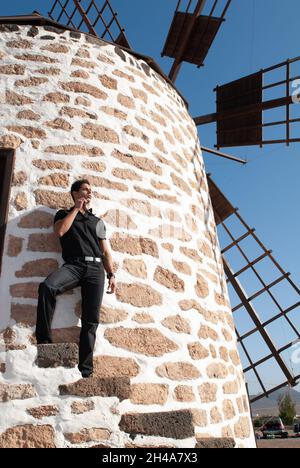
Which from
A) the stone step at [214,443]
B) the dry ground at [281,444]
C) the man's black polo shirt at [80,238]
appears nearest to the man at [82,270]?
the man's black polo shirt at [80,238]

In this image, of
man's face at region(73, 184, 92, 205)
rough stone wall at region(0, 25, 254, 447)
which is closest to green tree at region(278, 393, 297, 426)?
rough stone wall at region(0, 25, 254, 447)

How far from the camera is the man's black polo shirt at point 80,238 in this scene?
2744 mm

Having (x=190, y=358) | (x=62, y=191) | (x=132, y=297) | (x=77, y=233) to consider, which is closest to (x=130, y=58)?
(x=62, y=191)

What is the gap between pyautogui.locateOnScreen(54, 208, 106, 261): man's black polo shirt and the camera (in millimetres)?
2744

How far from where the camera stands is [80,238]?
2.77m

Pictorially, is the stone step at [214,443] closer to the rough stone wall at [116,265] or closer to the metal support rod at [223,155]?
the rough stone wall at [116,265]

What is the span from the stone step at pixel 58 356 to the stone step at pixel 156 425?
458mm

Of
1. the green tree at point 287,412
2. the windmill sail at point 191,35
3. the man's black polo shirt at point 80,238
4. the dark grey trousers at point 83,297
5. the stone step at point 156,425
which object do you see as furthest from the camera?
the green tree at point 287,412

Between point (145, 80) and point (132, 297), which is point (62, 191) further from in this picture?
point (145, 80)

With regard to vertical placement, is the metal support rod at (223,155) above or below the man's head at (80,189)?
above

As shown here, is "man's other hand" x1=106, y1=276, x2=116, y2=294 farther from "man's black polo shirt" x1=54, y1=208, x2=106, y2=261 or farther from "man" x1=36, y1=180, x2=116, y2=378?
"man's black polo shirt" x1=54, y1=208, x2=106, y2=261

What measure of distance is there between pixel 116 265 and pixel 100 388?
0.93 meters

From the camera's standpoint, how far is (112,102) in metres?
3.61

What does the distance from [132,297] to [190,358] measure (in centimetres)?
65
